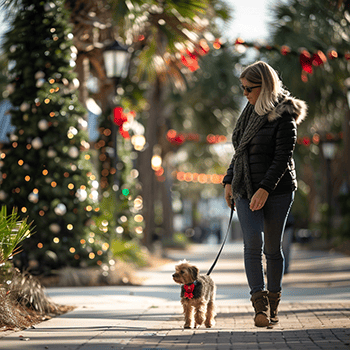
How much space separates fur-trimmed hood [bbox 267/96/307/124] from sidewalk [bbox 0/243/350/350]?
165 centimetres

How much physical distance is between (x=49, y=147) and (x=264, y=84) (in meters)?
4.93

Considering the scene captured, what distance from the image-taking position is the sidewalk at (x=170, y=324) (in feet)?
13.9

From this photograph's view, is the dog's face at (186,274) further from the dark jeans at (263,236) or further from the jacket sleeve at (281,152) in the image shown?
the jacket sleeve at (281,152)

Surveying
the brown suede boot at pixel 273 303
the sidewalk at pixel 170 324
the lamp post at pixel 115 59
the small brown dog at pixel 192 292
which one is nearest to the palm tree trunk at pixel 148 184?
the lamp post at pixel 115 59

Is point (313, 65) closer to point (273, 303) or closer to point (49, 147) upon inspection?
point (49, 147)

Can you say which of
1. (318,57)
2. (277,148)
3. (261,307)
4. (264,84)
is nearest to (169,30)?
(318,57)

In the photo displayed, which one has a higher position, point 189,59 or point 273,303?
point 189,59

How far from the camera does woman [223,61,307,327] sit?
4738mm

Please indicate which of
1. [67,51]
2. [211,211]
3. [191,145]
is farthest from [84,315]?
[211,211]

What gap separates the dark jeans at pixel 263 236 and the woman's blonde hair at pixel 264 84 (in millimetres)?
703

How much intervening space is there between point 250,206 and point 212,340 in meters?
1.03

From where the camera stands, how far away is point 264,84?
15.8ft

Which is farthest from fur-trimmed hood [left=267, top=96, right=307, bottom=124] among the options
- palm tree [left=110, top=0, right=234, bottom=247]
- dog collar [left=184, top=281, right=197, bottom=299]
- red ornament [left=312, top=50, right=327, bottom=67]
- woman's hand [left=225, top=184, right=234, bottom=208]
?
red ornament [left=312, top=50, right=327, bottom=67]

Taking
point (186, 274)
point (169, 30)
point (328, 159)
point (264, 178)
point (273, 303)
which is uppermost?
point (169, 30)
